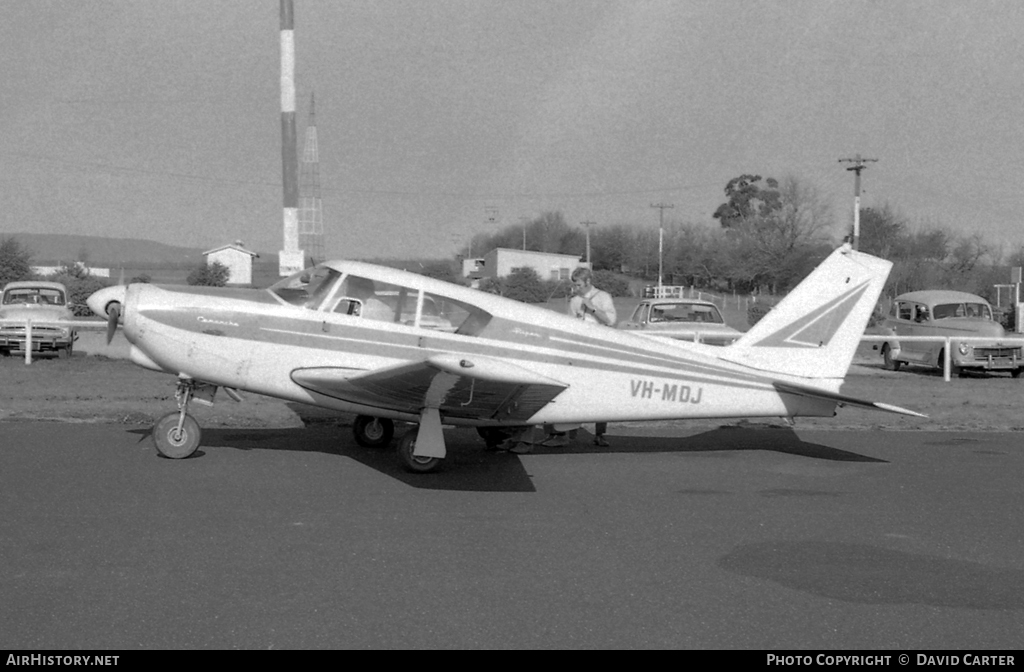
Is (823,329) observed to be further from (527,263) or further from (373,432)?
(527,263)

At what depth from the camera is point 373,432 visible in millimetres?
11156

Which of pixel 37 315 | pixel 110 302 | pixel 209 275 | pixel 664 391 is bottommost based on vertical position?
pixel 664 391

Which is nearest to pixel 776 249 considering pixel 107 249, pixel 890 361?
pixel 890 361

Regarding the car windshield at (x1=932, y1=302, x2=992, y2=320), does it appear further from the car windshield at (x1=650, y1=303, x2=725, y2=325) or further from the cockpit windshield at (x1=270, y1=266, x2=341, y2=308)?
the cockpit windshield at (x1=270, y1=266, x2=341, y2=308)

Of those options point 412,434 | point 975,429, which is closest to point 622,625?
point 412,434

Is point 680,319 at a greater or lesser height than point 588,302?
lesser

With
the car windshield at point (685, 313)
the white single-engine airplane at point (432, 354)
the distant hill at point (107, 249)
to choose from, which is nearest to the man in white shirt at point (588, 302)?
the white single-engine airplane at point (432, 354)

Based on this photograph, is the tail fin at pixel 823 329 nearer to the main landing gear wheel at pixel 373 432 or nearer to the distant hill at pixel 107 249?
the main landing gear wheel at pixel 373 432

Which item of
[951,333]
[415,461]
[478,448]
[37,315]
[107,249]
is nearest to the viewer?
[415,461]

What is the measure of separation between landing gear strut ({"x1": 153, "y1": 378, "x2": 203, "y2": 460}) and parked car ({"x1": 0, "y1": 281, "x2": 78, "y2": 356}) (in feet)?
37.9

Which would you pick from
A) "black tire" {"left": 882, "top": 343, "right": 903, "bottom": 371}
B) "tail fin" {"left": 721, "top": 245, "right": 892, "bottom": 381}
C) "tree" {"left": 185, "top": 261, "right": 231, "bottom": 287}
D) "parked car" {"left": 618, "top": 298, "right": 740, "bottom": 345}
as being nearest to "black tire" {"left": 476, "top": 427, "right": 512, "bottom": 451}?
"tail fin" {"left": 721, "top": 245, "right": 892, "bottom": 381}

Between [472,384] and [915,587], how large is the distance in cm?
408

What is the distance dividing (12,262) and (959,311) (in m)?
49.3

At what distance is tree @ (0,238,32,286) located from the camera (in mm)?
54656
